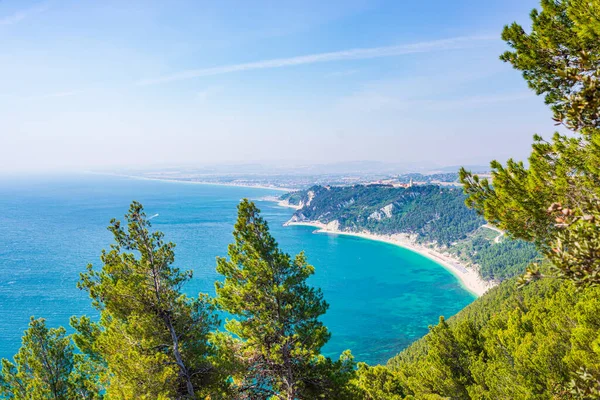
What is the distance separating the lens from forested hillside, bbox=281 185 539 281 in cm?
9619

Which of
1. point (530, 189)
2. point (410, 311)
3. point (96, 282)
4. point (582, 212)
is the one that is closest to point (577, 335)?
point (530, 189)

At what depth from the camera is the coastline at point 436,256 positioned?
8069 centimetres

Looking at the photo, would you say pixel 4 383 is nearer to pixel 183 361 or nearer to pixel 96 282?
pixel 96 282

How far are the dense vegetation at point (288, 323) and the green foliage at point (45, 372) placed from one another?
3 cm

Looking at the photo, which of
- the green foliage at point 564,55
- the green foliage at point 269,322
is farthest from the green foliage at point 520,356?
the green foliage at point 269,322

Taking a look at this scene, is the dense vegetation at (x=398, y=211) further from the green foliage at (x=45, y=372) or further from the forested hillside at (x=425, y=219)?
the green foliage at (x=45, y=372)

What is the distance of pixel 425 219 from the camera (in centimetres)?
13900

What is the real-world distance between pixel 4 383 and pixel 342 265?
8733 centimetres

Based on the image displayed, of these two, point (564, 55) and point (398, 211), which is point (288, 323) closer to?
point (564, 55)

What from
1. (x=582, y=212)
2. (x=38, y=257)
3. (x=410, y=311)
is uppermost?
(x=582, y=212)

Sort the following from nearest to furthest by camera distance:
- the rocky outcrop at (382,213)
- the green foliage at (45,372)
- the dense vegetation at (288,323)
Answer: the dense vegetation at (288,323) < the green foliage at (45,372) < the rocky outcrop at (382,213)

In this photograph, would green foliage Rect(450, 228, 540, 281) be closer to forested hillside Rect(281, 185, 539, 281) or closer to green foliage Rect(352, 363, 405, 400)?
forested hillside Rect(281, 185, 539, 281)

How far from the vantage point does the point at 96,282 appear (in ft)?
32.8

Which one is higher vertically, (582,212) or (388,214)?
(582,212)
